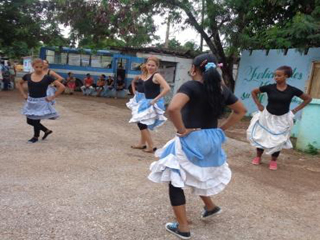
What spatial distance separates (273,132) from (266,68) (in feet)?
20.4

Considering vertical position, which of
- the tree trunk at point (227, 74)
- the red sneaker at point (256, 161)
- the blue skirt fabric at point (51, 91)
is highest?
the tree trunk at point (227, 74)

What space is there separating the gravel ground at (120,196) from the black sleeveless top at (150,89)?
1005 mm

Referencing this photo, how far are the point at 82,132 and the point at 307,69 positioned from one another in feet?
20.7

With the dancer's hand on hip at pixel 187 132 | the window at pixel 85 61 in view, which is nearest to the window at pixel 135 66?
the window at pixel 85 61

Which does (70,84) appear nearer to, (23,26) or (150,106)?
(23,26)

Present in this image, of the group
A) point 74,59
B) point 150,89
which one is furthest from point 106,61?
point 150,89

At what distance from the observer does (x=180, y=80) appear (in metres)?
16.3

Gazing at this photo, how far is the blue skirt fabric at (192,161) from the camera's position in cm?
313

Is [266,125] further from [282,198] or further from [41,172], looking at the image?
[41,172]

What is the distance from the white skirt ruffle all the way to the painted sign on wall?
4.58m

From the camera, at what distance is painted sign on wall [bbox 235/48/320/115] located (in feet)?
33.8

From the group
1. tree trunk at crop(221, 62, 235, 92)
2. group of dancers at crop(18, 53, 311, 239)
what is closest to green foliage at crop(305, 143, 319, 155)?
group of dancers at crop(18, 53, 311, 239)

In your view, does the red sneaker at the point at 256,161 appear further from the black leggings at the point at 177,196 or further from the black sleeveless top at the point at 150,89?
the black leggings at the point at 177,196

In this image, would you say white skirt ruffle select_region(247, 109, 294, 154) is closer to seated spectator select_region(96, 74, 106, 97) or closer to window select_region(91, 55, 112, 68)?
seated spectator select_region(96, 74, 106, 97)
